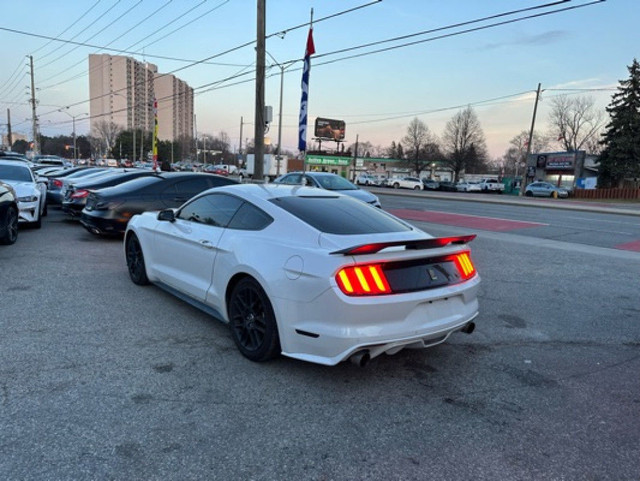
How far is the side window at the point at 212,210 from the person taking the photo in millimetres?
4566

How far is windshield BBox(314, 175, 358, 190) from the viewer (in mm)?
14688

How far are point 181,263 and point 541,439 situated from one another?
370cm

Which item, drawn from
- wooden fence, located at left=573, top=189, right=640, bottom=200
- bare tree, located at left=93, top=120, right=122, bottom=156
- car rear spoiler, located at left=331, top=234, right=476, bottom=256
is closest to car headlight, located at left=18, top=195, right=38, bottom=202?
car rear spoiler, located at left=331, top=234, right=476, bottom=256

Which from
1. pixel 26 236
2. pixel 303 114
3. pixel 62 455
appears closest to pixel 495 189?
pixel 303 114

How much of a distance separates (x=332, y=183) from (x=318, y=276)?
39.1 ft

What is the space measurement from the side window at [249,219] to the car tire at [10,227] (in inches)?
242

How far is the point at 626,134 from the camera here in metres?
48.1

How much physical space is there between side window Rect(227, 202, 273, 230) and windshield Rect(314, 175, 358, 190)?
10212 millimetres

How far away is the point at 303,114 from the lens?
12.8 meters

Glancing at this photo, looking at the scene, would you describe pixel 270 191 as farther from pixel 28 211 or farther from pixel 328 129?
pixel 328 129

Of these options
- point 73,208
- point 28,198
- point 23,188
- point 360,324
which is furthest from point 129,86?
point 360,324

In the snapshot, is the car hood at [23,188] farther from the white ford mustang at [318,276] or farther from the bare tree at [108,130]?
the bare tree at [108,130]

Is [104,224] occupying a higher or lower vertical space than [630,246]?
higher

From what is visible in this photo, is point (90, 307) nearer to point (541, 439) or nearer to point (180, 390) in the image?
point (180, 390)
